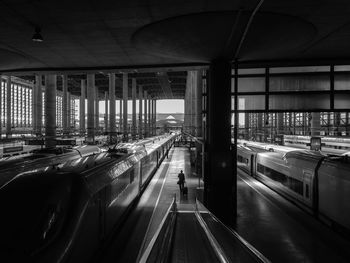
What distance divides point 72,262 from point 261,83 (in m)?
12.1

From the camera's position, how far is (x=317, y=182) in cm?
1161

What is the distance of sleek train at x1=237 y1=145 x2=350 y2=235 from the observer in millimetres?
9750

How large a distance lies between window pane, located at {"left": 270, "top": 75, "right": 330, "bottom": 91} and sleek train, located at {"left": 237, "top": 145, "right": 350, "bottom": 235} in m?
3.35

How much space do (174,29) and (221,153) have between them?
6.00m

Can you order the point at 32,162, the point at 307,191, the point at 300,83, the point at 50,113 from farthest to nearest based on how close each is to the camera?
the point at 50,113, the point at 300,83, the point at 307,191, the point at 32,162

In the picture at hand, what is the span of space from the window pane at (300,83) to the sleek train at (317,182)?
3.35m

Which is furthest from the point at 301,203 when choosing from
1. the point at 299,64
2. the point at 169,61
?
the point at 169,61

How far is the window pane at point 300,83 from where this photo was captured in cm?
1407

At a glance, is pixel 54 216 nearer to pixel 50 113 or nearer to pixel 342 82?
pixel 342 82

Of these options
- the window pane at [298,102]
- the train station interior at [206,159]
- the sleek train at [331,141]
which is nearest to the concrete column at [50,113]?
the train station interior at [206,159]

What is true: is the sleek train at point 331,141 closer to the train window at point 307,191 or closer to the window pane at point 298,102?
the window pane at point 298,102

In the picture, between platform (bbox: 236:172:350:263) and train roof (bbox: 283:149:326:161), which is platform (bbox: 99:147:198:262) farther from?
train roof (bbox: 283:149:326:161)

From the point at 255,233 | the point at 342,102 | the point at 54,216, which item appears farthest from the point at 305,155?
the point at 54,216

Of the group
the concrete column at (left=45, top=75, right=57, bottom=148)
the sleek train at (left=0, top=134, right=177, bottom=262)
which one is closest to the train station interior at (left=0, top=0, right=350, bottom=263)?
the sleek train at (left=0, top=134, right=177, bottom=262)
